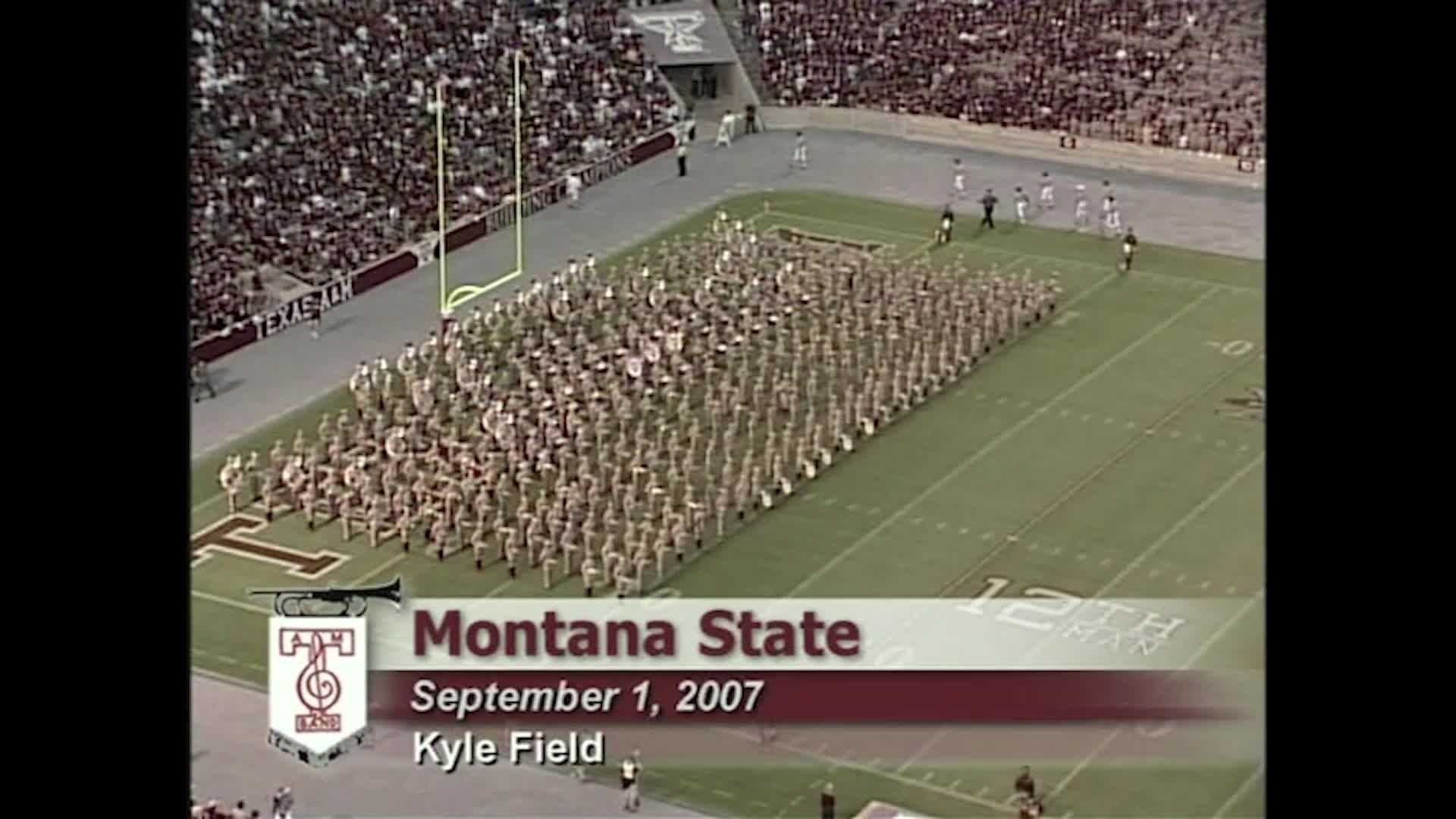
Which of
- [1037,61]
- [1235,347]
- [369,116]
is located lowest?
[1235,347]

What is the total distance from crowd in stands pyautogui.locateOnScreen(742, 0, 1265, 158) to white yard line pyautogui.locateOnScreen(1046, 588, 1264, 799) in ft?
35.6

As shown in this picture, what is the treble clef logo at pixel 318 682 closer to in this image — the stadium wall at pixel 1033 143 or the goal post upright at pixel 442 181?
the goal post upright at pixel 442 181

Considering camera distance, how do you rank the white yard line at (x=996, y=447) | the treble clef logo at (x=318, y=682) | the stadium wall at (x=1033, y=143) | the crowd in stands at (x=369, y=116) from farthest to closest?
the stadium wall at (x=1033, y=143) → the crowd in stands at (x=369, y=116) → the white yard line at (x=996, y=447) → the treble clef logo at (x=318, y=682)

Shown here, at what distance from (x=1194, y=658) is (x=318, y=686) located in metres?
4.94

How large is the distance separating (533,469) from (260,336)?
4035 mm

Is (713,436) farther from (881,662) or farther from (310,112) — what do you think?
(310,112)

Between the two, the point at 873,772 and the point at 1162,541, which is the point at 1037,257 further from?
the point at 873,772

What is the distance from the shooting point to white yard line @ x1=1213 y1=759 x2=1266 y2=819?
57.4 feet

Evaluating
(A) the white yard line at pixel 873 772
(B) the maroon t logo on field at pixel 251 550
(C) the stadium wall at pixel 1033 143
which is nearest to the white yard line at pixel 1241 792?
(A) the white yard line at pixel 873 772

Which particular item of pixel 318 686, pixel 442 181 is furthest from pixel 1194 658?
pixel 442 181

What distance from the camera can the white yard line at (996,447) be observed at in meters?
20.2

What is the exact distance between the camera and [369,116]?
95.3ft

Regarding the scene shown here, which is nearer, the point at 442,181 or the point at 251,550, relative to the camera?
the point at 251,550

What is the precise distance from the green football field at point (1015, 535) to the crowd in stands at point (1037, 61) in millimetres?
5870
